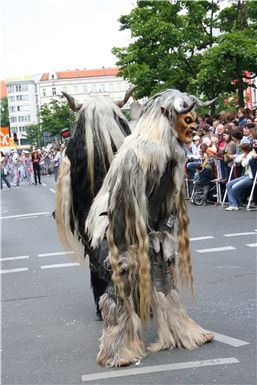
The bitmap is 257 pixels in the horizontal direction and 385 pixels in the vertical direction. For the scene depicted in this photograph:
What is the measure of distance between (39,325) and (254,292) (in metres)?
2.09

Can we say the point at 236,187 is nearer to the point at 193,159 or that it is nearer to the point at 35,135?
the point at 193,159

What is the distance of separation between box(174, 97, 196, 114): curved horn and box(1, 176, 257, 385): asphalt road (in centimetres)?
169

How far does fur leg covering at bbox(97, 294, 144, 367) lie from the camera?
3.97 metres

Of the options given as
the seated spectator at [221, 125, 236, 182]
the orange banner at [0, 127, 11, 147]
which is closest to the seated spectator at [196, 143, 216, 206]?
the seated spectator at [221, 125, 236, 182]

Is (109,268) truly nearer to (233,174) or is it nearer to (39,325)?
(39,325)

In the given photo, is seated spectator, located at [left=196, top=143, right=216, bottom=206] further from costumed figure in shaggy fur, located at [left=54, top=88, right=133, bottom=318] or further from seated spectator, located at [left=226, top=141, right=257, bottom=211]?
costumed figure in shaggy fur, located at [left=54, top=88, right=133, bottom=318]

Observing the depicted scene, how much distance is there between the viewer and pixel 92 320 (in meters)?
5.23

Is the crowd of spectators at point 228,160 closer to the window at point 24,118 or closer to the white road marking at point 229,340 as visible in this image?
the white road marking at point 229,340

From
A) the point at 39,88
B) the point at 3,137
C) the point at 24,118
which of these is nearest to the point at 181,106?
the point at 3,137

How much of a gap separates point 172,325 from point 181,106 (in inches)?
60.3

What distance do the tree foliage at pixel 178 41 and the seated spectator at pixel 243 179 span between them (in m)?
13.3

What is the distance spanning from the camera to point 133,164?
12.4 ft

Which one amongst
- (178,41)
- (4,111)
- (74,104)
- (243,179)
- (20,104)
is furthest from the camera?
(20,104)

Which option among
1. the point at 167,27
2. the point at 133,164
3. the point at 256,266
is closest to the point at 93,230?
the point at 133,164
